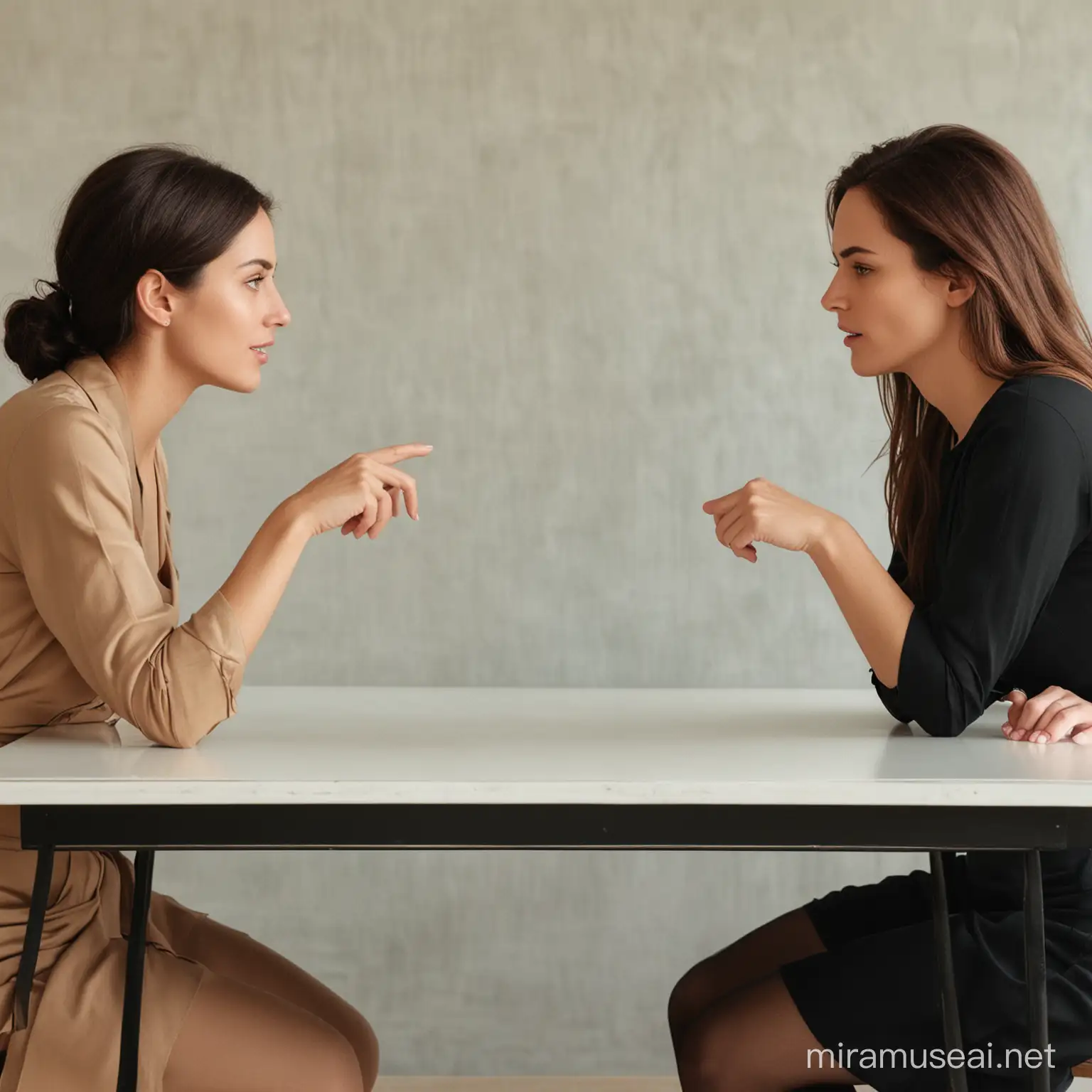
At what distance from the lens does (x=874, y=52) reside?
2613mm

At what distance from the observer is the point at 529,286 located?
2.62 meters

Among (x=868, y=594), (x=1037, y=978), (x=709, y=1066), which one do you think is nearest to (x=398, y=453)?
(x=868, y=594)

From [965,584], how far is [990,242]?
419 mm

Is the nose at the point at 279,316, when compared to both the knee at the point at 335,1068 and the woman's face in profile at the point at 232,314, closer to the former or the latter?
the woman's face in profile at the point at 232,314

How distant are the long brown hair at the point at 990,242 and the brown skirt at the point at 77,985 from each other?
1.18 meters

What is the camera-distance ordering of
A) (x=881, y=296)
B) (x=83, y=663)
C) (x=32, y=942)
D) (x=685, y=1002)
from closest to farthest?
1. (x=32, y=942)
2. (x=83, y=663)
3. (x=881, y=296)
4. (x=685, y=1002)

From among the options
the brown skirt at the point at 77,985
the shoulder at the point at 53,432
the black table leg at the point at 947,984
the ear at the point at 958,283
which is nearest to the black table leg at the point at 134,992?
the brown skirt at the point at 77,985

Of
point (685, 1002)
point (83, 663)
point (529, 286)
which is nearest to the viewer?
point (83, 663)

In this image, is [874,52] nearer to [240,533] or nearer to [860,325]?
[860,325]

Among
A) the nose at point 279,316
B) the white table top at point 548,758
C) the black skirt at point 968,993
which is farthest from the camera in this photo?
the nose at point 279,316

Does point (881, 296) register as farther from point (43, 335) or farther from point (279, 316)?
point (43, 335)

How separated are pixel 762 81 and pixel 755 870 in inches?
62.5

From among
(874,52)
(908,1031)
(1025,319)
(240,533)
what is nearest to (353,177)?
(240,533)

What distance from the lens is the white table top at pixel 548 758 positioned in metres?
1.23
